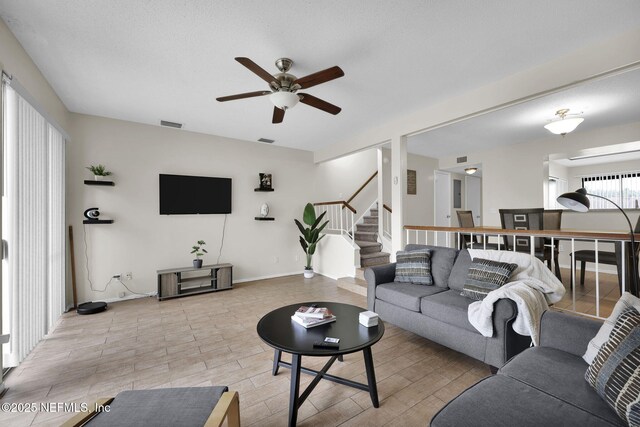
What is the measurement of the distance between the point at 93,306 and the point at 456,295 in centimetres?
434

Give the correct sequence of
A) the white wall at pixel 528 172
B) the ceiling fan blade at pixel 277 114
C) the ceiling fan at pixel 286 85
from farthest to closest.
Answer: the white wall at pixel 528 172 → the ceiling fan blade at pixel 277 114 → the ceiling fan at pixel 286 85

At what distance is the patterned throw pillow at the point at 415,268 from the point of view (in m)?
3.00

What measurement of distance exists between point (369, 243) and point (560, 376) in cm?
432

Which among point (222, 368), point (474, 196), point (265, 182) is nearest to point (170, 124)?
point (265, 182)

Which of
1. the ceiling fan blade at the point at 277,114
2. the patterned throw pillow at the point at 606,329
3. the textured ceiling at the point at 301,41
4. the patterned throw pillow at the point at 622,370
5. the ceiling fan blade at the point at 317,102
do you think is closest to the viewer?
the patterned throw pillow at the point at 622,370

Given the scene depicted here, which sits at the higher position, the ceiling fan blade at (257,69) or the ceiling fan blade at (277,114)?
the ceiling fan blade at (257,69)

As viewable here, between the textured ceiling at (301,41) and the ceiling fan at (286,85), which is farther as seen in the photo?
the ceiling fan at (286,85)

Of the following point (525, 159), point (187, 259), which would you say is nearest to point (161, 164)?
point (187, 259)

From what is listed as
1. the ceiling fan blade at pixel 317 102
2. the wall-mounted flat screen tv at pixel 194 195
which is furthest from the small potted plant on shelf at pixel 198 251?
the ceiling fan blade at pixel 317 102

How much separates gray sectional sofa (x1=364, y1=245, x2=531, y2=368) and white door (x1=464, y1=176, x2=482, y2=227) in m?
5.40

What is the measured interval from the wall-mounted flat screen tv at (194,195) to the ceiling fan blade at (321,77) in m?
3.07

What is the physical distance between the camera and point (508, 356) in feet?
6.53

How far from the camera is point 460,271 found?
2834mm

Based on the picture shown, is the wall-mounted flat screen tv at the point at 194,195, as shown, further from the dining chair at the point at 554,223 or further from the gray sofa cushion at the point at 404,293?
the dining chair at the point at 554,223
